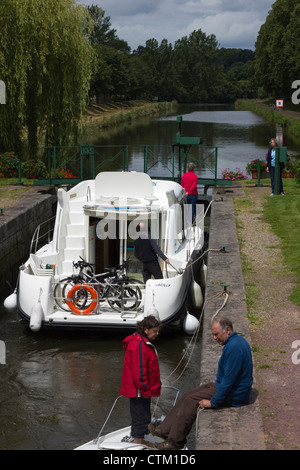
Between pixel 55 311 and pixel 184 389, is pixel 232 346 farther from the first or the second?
pixel 55 311

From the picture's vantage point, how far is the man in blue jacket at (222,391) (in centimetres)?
631

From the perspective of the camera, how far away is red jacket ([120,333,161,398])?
21.5ft

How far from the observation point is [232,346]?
6.30 meters

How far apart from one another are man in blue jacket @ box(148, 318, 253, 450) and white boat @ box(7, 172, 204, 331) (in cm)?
472

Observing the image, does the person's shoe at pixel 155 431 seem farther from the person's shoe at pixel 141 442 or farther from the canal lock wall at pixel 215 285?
the canal lock wall at pixel 215 285

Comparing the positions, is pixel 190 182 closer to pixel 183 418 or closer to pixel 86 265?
pixel 86 265

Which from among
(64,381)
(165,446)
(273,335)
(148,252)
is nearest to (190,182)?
(148,252)

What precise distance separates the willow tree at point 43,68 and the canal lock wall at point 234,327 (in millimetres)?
9477

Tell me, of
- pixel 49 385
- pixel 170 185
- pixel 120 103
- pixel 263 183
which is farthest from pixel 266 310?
pixel 120 103

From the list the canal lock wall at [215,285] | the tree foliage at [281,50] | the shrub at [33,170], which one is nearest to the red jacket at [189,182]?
the canal lock wall at [215,285]

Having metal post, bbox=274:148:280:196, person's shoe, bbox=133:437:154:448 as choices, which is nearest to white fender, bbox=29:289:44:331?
person's shoe, bbox=133:437:154:448

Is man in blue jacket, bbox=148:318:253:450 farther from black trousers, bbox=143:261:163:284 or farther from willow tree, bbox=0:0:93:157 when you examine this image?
willow tree, bbox=0:0:93:157

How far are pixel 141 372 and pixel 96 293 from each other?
5.03m

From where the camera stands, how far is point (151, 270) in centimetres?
1227
